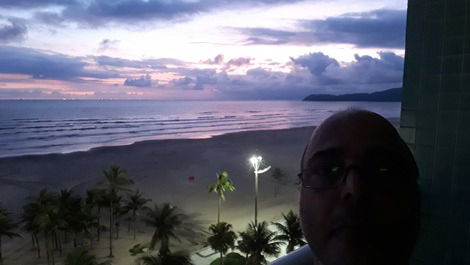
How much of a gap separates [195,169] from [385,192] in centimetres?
3690

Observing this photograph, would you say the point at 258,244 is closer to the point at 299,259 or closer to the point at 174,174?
the point at 299,259

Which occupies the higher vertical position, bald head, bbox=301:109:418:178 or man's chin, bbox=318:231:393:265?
bald head, bbox=301:109:418:178

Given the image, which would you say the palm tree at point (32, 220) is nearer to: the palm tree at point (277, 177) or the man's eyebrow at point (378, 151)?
the palm tree at point (277, 177)

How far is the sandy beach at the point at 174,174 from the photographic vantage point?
25.1m

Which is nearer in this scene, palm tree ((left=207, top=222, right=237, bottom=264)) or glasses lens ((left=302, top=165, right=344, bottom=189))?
glasses lens ((left=302, top=165, right=344, bottom=189))

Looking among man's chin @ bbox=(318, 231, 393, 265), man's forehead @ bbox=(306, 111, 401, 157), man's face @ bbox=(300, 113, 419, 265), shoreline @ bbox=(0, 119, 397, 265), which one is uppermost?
man's forehead @ bbox=(306, 111, 401, 157)

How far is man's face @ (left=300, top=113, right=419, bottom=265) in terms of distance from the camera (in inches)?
45.3

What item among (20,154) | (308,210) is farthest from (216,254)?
(20,154)

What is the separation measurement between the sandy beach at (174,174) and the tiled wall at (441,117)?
730 inches

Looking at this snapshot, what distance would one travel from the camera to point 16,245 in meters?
21.5

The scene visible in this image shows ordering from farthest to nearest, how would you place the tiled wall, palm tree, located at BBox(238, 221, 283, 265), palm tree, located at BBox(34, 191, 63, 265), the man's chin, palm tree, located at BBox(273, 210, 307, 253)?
palm tree, located at BBox(34, 191, 63, 265) < palm tree, located at BBox(273, 210, 307, 253) < palm tree, located at BBox(238, 221, 283, 265) < the tiled wall < the man's chin

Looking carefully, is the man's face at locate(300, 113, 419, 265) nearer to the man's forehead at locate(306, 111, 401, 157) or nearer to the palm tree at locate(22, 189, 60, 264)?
the man's forehead at locate(306, 111, 401, 157)

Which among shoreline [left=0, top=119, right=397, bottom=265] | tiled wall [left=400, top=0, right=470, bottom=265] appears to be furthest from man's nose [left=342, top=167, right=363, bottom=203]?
shoreline [left=0, top=119, right=397, bottom=265]

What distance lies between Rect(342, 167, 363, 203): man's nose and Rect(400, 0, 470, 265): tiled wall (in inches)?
158
